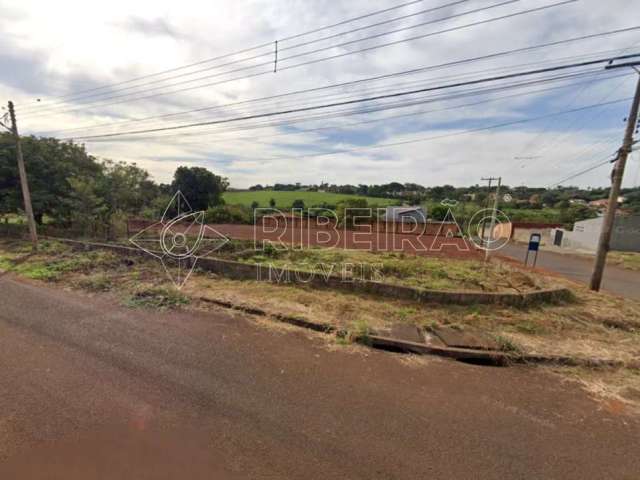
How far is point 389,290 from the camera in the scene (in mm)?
6328

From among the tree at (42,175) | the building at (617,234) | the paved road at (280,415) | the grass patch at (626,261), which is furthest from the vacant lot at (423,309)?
the building at (617,234)

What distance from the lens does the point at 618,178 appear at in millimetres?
7746

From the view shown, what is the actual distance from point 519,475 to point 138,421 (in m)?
3.45

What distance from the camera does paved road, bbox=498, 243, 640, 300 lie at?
404 inches

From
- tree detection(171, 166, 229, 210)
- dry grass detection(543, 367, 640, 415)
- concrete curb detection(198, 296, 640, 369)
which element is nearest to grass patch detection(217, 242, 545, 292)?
concrete curb detection(198, 296, 640, 369)

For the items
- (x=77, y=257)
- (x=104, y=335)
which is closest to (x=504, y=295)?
(x=104, y=335)

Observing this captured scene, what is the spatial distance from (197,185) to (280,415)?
121 ft

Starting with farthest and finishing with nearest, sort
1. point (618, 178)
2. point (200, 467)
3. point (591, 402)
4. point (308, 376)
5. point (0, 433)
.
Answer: point (618, 178) → point (308, 376) → point (591, 402) → point (0, 433) → point (200, 467)

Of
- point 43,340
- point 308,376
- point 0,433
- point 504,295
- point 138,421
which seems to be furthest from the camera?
point 504,295

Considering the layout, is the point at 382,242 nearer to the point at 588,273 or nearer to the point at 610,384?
the point at 588,273

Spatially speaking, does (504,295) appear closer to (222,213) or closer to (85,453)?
(85,453)

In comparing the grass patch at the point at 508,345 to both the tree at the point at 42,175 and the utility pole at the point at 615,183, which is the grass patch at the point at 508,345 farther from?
the tree at the point at 42,175

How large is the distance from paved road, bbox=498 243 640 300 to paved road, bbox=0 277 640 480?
9599mm

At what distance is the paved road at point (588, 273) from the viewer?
10273 mm
